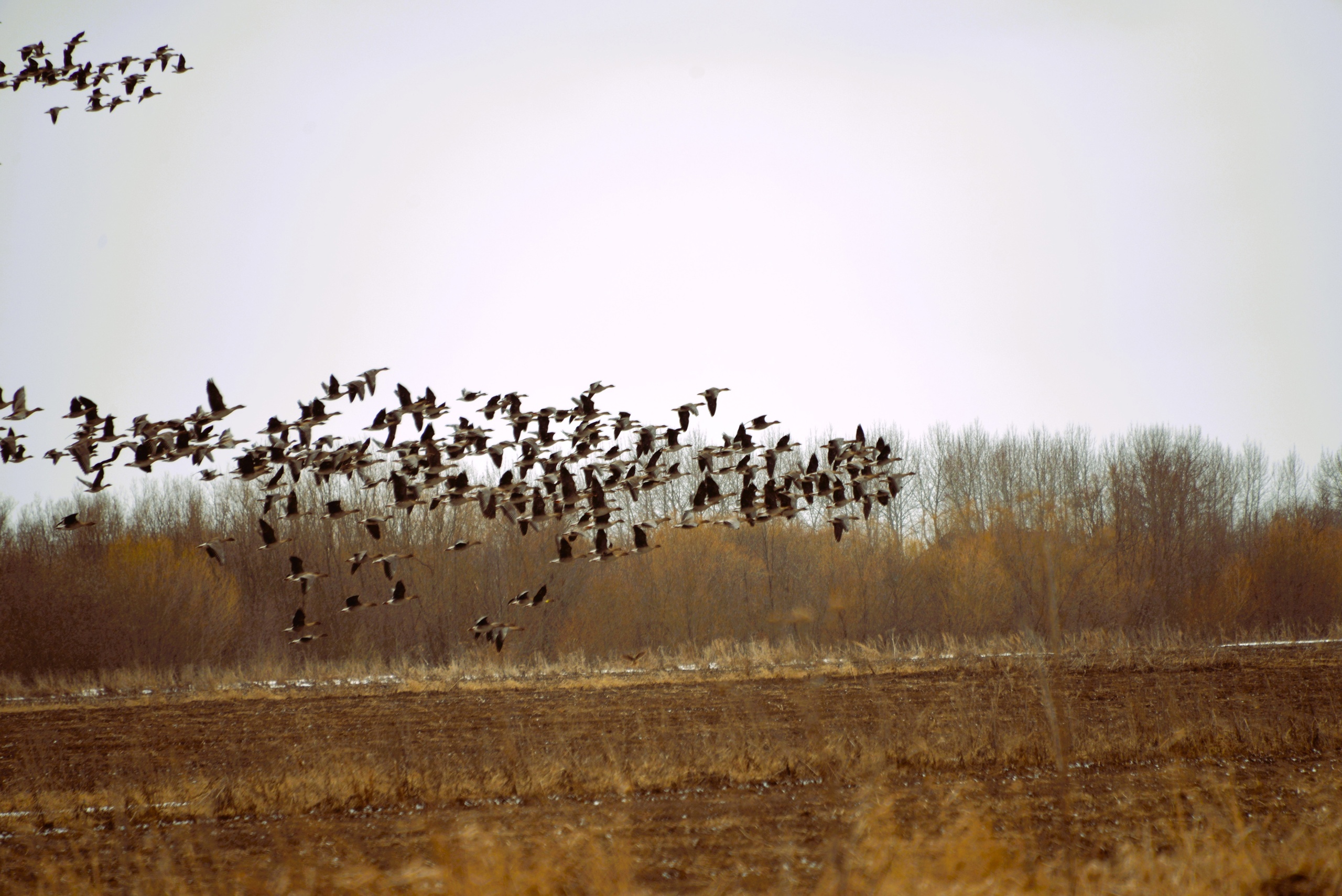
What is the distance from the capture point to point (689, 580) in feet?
148

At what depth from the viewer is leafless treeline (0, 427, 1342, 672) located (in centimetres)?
3953

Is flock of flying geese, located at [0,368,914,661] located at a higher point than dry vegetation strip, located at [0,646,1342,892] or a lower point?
higher

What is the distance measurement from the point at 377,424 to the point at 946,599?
112ft

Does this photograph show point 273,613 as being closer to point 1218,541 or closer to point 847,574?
point 847,574

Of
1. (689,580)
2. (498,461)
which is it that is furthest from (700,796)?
(689,580)

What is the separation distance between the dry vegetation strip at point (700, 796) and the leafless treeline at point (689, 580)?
1819 cm

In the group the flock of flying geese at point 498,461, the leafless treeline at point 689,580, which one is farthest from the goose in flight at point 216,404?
the leafless treeline at point 689,580

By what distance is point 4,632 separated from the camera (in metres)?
37.7

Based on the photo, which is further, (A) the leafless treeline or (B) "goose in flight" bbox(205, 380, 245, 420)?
(A) the leafless treeline

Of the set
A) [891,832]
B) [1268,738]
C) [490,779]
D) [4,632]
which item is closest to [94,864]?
[490,779]

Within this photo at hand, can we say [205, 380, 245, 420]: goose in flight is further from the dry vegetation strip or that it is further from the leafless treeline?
the leafless treeline

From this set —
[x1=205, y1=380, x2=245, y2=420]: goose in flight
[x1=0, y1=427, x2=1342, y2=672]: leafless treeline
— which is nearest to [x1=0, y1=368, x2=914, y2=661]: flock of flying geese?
[x1=205, y1=380, x2=245, y2=420]: goose in flight

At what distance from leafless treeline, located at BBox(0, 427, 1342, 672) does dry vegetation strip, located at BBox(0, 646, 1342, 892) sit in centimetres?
1819

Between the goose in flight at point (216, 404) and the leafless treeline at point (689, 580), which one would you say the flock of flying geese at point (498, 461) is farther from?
the leafless treeline at point (689, 580)
